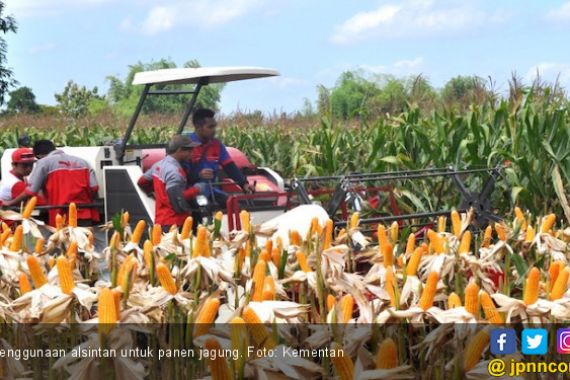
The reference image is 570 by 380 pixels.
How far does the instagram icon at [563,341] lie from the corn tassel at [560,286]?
10 centimetres

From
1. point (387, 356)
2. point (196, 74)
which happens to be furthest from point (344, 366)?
point (196, 74)

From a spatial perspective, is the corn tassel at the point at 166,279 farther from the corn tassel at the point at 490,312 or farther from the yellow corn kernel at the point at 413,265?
the corn tassel at the point at 490,312

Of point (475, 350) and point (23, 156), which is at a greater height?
point (23, 156)

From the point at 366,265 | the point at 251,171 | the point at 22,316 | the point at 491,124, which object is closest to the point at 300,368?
the point at 22,316

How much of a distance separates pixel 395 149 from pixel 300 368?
393 inches

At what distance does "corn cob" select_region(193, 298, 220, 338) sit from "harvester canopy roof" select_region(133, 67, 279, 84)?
6.53 metres

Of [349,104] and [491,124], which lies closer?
[491,124]

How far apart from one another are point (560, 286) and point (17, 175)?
26.4ft

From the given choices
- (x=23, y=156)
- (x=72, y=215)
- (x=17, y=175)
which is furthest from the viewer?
(x=23, y=156)

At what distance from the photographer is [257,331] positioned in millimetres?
2504

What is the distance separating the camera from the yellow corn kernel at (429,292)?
274 centimetres

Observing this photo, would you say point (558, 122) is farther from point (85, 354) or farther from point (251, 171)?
point (85, 354)

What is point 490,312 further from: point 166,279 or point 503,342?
point 166,279

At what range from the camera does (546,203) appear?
1054 cm
